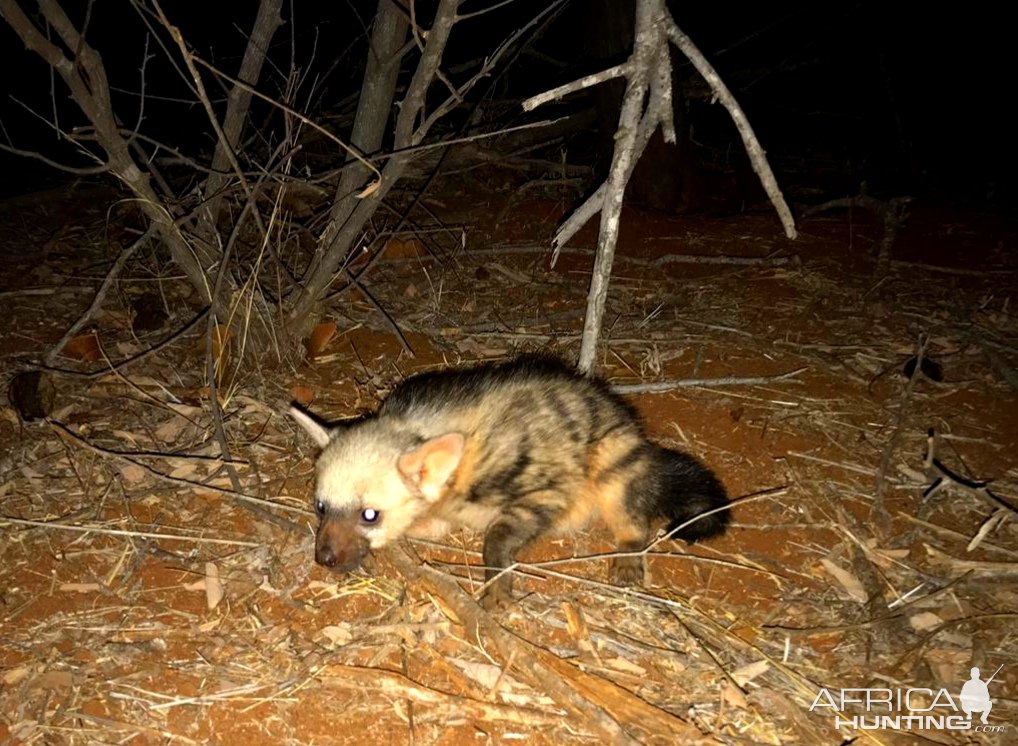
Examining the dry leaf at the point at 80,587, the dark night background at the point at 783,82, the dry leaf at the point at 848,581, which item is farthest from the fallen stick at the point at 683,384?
the dark night background at the point at 783,82

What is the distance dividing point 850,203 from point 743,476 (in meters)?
4.49

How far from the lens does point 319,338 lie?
566cm

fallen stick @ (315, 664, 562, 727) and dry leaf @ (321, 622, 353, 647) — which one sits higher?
dry leaf @ (321, 622, 353, 647)

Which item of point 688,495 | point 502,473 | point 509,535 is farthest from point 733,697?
point 502,473

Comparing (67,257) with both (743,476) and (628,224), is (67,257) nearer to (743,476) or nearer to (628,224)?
(628,224)

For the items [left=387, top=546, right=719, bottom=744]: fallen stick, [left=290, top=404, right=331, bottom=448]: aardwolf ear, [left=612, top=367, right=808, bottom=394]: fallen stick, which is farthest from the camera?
[left=612, top=367, right=808, bottom=394]: fallen stick

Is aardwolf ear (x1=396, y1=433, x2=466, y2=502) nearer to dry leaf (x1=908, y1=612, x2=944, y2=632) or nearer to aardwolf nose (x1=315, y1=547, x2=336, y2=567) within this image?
aardwolf nose (x1=315, y1=547, x2=336, y2=567)

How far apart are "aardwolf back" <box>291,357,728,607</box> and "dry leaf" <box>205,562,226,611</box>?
516 millimetres

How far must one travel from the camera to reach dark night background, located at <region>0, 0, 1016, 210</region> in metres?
9.80

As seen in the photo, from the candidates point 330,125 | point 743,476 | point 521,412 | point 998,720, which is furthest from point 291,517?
point 330,125

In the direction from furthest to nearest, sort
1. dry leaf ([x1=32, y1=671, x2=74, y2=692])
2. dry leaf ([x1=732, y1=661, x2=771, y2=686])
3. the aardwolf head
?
1. the aardwolf head
2. dry leaf ([x1=732, y1=661, x2=771, y2=686])
3. dry leaf ([x1=32, y1=671, x2=74, y2=692])

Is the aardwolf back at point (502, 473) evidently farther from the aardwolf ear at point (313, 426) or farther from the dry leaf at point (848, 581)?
the dry leaf at point (848, 581)

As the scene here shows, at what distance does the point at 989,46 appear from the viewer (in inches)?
535

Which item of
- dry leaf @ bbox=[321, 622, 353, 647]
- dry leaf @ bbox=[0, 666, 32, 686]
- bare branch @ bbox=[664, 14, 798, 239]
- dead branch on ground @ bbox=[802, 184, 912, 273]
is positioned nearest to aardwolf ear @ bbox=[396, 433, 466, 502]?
dry leaf @ bbox=[321, 622, 353, 647]
